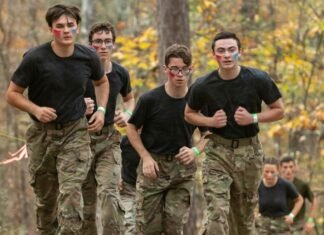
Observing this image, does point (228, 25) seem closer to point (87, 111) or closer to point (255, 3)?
point (255, 3)

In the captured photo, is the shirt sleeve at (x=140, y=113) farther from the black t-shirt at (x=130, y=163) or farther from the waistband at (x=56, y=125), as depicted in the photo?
the black t-shirt at (x=130, y=163)

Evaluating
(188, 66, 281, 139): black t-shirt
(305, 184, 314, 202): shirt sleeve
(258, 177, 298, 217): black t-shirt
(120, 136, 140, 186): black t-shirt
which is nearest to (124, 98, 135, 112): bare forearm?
(120, 136, 140, 186): black t-shirt

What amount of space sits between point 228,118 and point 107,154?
184 centimetres

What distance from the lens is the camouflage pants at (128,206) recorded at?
10.0 metres

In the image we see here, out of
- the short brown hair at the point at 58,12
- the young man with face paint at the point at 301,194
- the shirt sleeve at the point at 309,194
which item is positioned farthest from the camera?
the shirt sleeve at the point at 309,194

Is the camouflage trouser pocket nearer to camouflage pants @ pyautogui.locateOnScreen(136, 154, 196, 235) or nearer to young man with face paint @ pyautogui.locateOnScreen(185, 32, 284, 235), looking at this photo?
camouflage pants @ pyautogui.locateOnScreen(136, 154, 196, 235)

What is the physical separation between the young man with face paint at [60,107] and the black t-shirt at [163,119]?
0.84 metres

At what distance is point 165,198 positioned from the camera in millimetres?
9125

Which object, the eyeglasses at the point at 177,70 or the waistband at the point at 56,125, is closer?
the waistband at the point at 56,125

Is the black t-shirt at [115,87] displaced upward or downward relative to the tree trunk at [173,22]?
downward

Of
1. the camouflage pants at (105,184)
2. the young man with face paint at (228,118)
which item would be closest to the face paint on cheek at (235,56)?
the young man with face paint at (228,118)

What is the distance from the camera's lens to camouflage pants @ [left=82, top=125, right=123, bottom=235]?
30.3ft

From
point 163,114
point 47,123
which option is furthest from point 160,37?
point 47,123

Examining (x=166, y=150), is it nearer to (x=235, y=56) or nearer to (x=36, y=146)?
(x=235, y=56)
